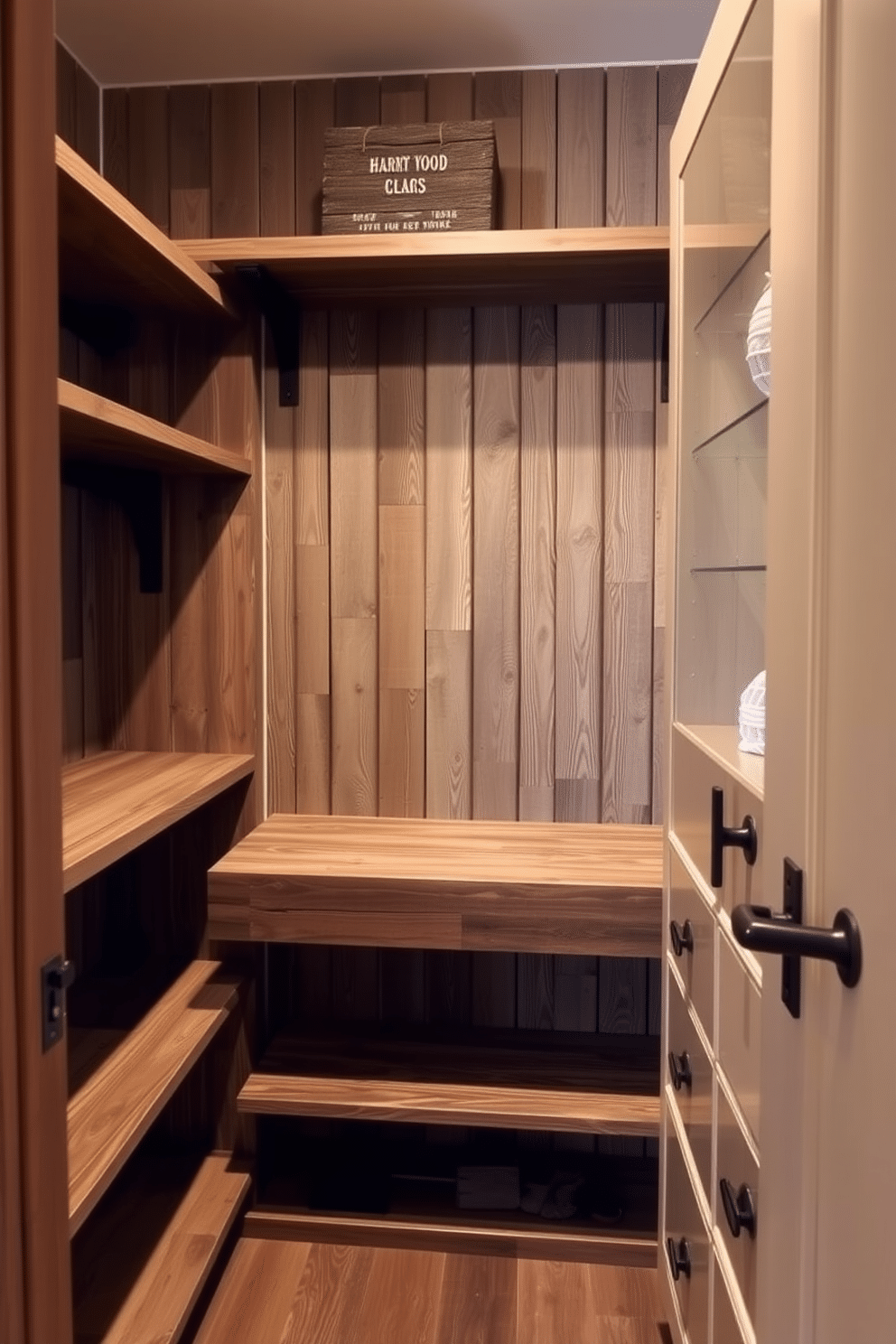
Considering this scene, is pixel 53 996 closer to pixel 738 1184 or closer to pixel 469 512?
pixel 738 1184

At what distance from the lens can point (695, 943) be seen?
1.46 m

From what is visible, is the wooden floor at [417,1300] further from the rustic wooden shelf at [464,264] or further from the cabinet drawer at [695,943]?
the rustic wooden shelf at [464,264]

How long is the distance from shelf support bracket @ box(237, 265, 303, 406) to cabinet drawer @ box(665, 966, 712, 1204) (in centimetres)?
150

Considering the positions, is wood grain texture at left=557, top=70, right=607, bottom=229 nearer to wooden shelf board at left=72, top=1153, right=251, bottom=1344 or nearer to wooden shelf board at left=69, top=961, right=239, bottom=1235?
wooden shelf board at left=69, top=961, right=239, bottom=1235

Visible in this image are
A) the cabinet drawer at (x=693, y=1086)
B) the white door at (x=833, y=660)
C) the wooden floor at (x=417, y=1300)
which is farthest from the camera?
the wooden floor at (x=417, y=1300)

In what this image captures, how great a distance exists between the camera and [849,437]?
2.43 ft

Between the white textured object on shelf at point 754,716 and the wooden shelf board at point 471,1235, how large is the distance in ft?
4.36

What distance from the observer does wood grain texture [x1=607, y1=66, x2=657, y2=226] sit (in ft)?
7.09

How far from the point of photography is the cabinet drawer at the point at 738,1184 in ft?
3.64

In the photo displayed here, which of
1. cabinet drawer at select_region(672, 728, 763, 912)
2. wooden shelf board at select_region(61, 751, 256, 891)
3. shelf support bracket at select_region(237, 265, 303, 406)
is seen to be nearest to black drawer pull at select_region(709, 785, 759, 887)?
cabinet drawer at select_region(672, 728, 763, 912)

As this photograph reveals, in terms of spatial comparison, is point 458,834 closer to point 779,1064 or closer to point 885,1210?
point 779,1064

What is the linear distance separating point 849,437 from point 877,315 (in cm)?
9

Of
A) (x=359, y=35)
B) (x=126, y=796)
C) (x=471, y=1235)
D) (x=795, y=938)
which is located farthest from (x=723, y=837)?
(x=359, y=35)

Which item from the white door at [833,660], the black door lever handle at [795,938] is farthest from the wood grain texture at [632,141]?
the black door lever handle at [795,938]
